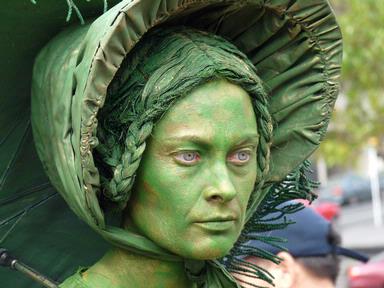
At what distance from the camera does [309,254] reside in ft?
14.2

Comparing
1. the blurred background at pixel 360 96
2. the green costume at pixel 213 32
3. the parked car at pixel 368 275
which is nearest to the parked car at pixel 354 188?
the blurred background at pixel 360 96

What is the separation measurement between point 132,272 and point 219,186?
355 mm

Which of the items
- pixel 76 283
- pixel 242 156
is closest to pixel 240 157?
pixel 242 156

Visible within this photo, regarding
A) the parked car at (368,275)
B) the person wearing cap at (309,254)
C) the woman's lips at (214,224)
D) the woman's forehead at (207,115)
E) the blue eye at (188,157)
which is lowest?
the parked car at (368,275)

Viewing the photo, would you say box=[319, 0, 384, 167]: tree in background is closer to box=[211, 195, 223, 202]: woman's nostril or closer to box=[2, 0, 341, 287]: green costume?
box=[2, 0, 341, 287]: green costume

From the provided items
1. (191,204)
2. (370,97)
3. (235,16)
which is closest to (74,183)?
(191,204)

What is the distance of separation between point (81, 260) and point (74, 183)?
0.55 meters

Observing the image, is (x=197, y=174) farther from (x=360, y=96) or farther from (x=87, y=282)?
(x=360, y=96)

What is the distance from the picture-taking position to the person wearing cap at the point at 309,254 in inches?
163

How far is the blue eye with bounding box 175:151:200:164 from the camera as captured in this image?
7.64 feet

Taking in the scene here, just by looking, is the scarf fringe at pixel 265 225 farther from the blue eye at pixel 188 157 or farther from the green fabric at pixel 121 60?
the blue eye at pixel 188 157

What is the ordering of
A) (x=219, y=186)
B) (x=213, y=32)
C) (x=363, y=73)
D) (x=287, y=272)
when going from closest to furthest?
(x=219, y=186) → (x=213, y=32) → (x=287, y=272) → (x=363, y=73)

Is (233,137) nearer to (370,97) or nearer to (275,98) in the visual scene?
(275,98)

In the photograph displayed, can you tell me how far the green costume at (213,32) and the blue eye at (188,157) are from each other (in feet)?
0.29
